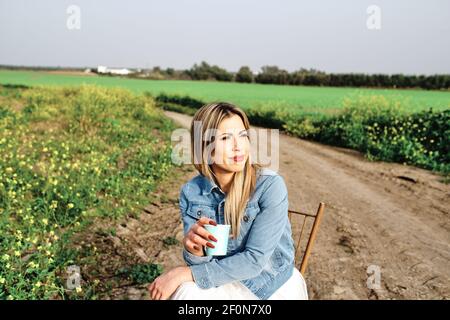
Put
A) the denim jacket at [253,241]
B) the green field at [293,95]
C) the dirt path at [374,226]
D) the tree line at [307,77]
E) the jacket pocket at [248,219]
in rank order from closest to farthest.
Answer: the denim jacket at [253,241] < the jacket pocket at [248,219] < the dirt path at [374,226] < the green field at [293,95] < the tree line at [307,77]

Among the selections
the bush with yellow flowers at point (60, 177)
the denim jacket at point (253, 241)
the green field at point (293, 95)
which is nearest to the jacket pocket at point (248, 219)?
the denim jacket at point (253, 241)

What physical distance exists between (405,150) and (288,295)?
8802mm

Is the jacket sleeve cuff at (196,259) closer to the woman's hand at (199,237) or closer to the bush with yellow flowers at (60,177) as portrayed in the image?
the woman's hand at (199,237)

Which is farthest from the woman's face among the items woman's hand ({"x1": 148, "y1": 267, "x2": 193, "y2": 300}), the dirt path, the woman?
the dirt path

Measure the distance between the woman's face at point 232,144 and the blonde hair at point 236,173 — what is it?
27 mm

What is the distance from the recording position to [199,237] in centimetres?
205

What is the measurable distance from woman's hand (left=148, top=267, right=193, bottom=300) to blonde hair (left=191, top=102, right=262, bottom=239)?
12.1 inches

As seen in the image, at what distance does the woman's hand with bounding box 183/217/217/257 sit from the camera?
2.03 meters

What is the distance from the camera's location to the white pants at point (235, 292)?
82.5 inches

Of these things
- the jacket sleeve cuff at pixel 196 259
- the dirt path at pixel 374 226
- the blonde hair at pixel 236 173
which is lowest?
the dirt path at pixel 374 226

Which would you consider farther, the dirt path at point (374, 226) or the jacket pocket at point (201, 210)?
the dirt path at point (374, 226)

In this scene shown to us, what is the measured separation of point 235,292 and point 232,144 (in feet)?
2.26

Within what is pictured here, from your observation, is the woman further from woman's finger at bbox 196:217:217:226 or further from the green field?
the green field
